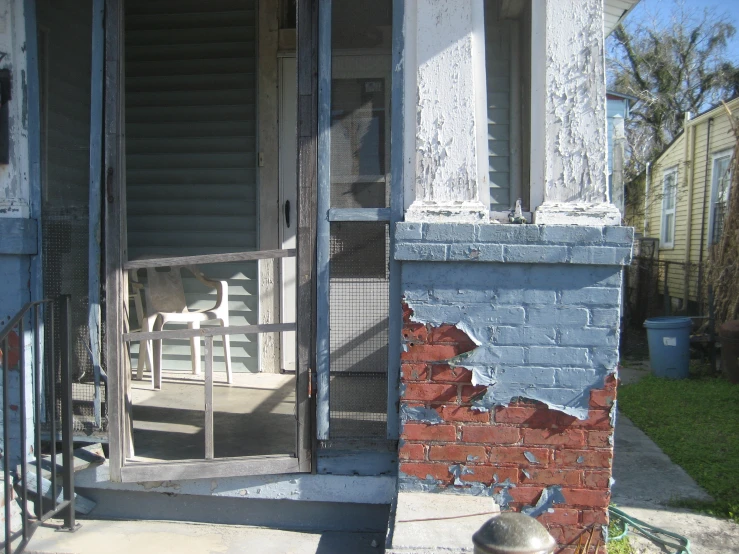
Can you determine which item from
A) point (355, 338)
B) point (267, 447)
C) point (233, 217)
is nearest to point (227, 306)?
point (233, 217)

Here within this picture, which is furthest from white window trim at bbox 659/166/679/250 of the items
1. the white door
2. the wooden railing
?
the wooden railing

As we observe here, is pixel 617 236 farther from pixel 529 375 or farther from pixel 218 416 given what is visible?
pixel 218 416

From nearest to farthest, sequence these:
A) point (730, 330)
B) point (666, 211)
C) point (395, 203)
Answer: point (395, 203)
point (730, 330)
point (666, 211)

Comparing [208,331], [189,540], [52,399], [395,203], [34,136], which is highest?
[34,136]

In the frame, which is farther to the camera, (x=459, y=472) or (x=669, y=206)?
(x=669, y=206)

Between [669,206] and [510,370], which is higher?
[669,206]

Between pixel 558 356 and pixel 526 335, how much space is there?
17cm

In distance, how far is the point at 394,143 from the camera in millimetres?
3143

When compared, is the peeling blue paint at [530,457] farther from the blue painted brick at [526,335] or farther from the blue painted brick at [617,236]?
the blue painted brick at [617,236]

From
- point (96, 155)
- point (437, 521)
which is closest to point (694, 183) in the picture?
point (437, 521)

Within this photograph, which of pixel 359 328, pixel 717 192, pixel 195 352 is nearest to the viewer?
pixel 359 328

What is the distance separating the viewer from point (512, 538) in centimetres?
161

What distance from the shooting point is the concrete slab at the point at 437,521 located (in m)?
2.63

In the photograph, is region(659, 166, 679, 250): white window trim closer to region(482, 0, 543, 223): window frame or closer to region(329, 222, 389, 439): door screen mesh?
region(482, 0, 543, 223): window frame
